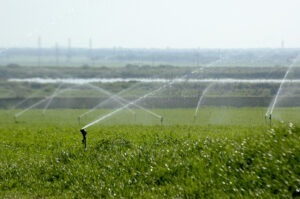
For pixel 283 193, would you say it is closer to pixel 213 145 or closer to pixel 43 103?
pixel 213 145

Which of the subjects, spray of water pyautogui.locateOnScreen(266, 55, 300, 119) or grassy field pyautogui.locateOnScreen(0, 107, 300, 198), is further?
spray of water pyautogui.locateOnScreen(266, 55, 300, 119)

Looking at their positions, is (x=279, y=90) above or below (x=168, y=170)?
below

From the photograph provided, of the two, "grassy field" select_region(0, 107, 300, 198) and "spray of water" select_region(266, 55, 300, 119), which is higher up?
"grassy field" select_region(0, 107, 300, 198)

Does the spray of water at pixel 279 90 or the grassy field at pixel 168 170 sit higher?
the grassy field at pixel 168 170

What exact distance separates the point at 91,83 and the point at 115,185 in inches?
2337

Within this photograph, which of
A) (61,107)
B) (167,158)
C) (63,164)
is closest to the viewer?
(167,158)

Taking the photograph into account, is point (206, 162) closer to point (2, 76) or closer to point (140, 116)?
point (140, 116)

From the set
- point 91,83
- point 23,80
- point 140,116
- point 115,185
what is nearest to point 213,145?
point 115,185

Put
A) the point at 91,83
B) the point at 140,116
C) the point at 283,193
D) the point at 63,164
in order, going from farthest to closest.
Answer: the point at 91,83
the point at 140,116
the point at 63,164
the point at 283,193

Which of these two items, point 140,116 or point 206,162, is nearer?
point 206,162

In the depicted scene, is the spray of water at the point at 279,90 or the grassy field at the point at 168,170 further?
the spray of water at the point at 279,90

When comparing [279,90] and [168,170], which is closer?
[168,170]

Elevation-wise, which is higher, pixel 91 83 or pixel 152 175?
pixel 152 175

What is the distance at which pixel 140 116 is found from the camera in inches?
1746
